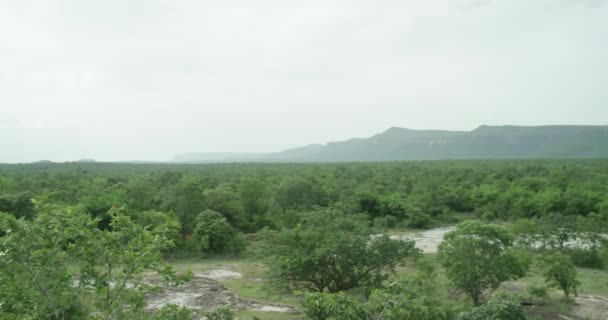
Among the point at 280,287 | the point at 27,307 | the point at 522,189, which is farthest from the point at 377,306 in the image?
the point at 522,189

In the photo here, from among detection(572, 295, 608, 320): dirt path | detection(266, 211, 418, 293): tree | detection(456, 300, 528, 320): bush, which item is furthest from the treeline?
detection(456, 300, 528, 320): bush

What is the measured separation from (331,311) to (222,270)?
1719 cm

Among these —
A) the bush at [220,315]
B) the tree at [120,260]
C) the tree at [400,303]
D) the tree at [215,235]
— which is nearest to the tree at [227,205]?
the tree at [215,235]

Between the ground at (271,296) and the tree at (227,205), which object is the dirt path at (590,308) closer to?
the ground at (271,296)

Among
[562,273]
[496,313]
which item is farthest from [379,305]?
[562,273]

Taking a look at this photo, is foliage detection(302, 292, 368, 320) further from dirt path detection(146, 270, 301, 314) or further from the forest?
dirt path detection(146, 270, 301, 314)

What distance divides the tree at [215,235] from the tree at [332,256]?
1138cm

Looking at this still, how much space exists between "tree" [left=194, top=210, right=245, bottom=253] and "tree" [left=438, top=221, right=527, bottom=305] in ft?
52.0

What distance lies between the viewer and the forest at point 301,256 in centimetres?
707

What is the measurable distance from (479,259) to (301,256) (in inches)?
266

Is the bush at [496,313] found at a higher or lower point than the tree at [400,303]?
lower

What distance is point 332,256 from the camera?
16672mm

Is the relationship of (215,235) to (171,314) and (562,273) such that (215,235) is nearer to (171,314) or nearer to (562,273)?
(562,273)

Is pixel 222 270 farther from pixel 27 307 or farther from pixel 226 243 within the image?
pixel 27 307
